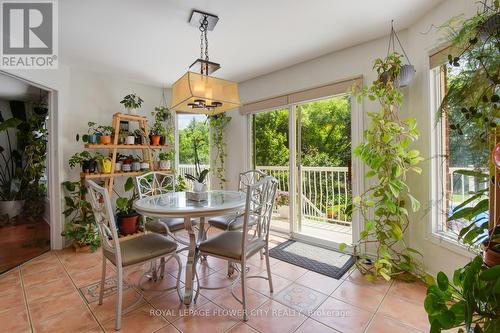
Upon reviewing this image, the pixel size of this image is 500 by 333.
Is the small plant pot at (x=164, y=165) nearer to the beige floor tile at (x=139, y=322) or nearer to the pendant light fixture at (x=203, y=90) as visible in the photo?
the pendant light fixture at (x=203, y=90)

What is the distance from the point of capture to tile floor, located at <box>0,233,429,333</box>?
1.60 m

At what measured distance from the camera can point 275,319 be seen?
5.47 feet

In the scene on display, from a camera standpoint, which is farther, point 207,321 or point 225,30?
point 225,30

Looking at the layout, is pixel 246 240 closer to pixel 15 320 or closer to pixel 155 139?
pixel 15 320

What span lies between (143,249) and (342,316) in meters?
1.54

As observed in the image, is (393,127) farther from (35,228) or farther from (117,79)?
(35,228)

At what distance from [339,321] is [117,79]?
4.03 metres

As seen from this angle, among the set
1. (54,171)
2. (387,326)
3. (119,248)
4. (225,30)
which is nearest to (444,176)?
(387,326)

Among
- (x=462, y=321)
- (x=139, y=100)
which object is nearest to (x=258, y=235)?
(x=462, y=321)

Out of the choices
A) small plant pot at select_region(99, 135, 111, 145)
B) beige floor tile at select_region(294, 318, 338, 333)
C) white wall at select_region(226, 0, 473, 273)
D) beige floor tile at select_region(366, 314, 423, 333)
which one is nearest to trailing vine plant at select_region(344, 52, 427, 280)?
white wall at select_region(226, 0, 473, 273)

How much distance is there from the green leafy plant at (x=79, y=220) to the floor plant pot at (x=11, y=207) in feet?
1.50

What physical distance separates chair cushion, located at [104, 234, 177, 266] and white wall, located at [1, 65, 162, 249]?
187cm

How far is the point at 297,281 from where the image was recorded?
2182 mm

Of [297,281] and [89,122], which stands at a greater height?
[89,122]
